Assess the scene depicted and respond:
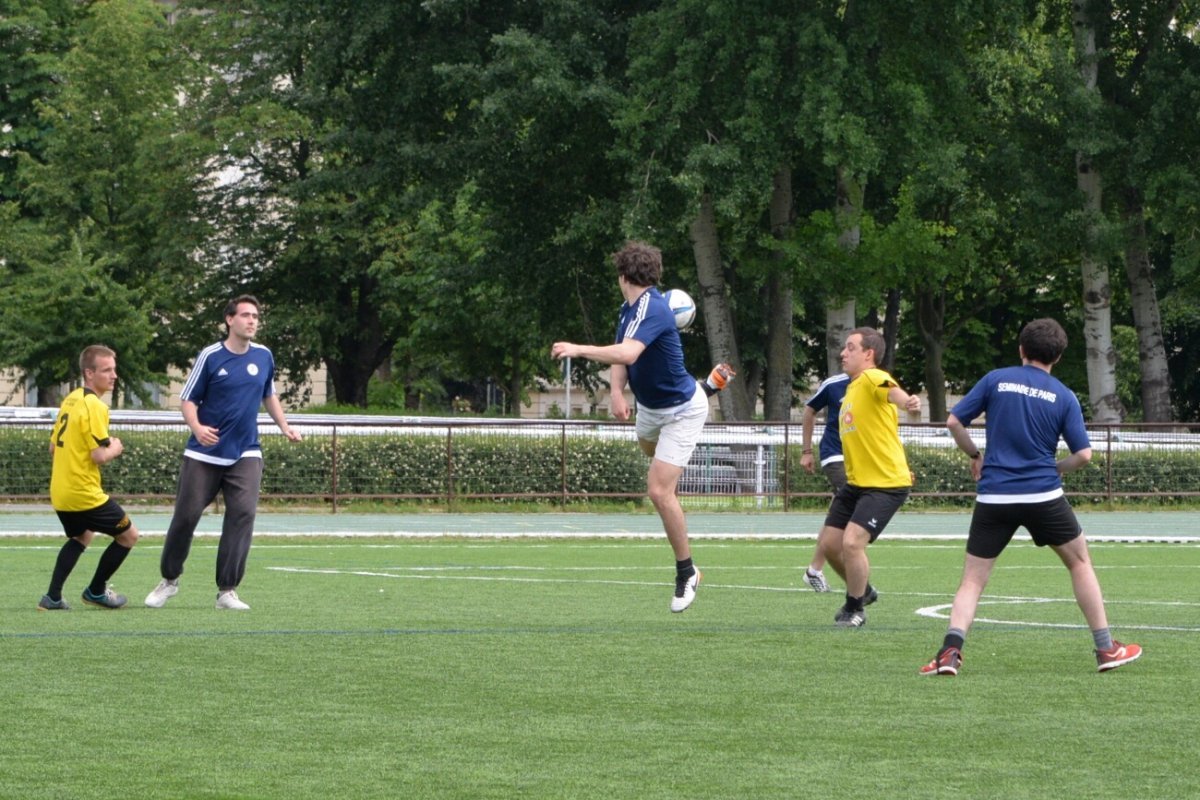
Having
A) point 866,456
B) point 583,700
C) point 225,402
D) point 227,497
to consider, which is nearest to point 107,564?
point 227,497

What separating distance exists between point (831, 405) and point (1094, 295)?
82.8 ft

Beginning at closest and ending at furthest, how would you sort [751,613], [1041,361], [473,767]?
[473,767] < [1041,361] < [751,613]

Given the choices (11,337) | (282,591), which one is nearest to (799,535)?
(282,591)

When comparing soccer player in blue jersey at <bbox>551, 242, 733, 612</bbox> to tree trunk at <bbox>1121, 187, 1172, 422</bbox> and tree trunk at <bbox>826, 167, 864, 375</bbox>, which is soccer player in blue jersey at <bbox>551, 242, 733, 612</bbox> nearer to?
tree trunk at <bbox>826, 167, 864, 375</bbox>

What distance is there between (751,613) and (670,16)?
23.2 meters

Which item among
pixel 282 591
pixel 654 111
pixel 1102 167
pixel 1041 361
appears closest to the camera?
pixel 1041 361

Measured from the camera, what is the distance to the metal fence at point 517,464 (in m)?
28.0

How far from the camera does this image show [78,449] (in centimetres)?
1194

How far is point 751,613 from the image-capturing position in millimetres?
12445

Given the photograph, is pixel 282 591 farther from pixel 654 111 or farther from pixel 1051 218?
pixel 1051 218

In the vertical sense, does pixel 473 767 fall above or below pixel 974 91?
below

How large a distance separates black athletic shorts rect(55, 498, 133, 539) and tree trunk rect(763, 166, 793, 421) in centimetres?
2641

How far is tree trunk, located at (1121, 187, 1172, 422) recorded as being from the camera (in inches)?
1527

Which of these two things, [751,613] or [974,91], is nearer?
[751,613]
